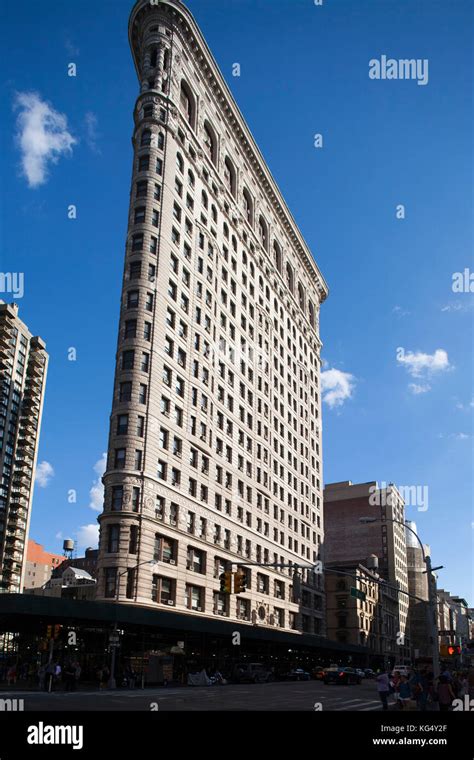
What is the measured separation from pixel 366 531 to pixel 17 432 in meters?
76.2

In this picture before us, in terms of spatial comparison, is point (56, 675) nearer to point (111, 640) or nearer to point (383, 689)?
point (111, 640)

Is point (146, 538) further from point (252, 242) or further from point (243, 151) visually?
point (243, 151)

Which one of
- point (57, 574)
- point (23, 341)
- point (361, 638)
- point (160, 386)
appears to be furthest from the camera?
point (57, 574)

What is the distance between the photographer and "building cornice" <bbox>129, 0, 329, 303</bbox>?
67.9m

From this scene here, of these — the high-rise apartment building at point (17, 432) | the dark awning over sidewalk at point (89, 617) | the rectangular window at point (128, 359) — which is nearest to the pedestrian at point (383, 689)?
the dark awning over sidewalk at point (89, 617)

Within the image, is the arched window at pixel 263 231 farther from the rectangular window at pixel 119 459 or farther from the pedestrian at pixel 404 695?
the pedestrian at pixel 404 695

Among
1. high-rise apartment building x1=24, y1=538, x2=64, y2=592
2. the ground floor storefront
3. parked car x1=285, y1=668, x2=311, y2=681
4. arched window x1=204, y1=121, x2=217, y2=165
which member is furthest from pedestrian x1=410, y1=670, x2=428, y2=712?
high-rise apartment building x1=24, y1=538, x2=64, y2=592

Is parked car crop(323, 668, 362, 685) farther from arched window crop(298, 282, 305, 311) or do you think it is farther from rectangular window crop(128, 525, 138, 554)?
arched window crop(298, 282, 305, 311)

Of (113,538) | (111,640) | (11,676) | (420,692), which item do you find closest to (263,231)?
(113,538)

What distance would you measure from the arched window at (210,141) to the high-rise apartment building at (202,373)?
0.16m

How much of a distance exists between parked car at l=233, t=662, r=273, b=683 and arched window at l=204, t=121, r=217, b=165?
51600 mm
